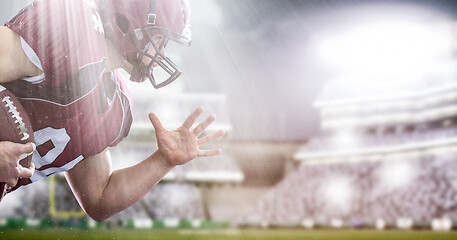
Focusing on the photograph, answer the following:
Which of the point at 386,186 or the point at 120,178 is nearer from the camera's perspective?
the point at 120,178

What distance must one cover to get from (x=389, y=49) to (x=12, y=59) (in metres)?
21.4

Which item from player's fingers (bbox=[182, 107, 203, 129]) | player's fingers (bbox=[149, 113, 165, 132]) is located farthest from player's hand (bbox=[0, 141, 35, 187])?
player's fingers (bbox=[182, 107, 203, 129])

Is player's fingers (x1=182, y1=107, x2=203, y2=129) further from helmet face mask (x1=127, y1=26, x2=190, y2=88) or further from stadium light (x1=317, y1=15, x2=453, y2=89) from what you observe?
stadium light (x1=317, y1=15, x2=453, y2=89)

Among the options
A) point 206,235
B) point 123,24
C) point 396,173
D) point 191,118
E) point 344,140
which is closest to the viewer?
point 123,24

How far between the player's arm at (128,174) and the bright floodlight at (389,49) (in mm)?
19213

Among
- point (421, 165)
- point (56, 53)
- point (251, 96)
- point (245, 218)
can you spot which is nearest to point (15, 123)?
point (56, 53)

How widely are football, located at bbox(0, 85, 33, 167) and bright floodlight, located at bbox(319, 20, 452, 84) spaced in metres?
19.7

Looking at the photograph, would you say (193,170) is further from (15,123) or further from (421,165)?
(15,123)

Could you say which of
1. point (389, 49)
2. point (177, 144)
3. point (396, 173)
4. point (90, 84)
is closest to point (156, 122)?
point (177, 144)

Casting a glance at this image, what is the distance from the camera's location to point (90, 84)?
4.53ft

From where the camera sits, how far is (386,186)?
1677cm

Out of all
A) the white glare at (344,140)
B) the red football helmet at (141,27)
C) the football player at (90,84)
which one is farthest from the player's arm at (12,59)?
the white glare at (344,140)

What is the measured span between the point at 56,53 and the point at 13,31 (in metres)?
0.14

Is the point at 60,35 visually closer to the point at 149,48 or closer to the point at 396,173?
the point at 149,48
